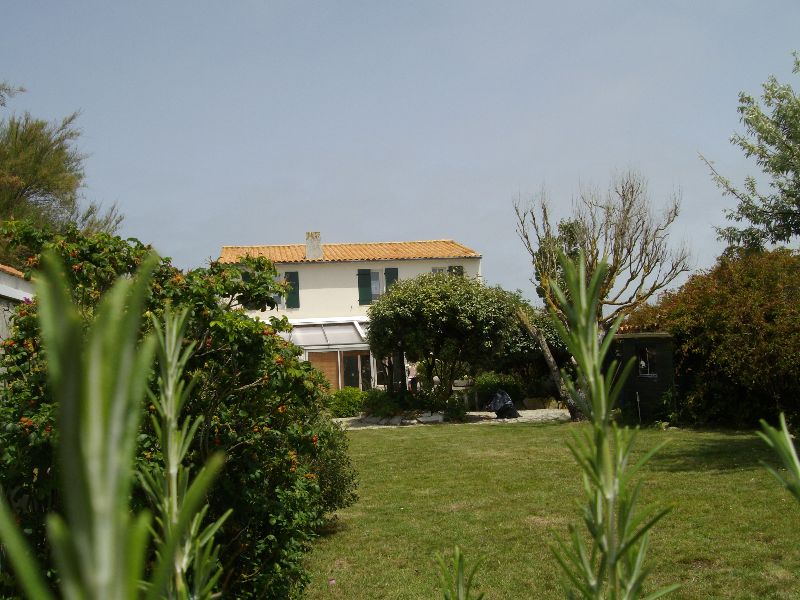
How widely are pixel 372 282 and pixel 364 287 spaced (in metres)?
0.50

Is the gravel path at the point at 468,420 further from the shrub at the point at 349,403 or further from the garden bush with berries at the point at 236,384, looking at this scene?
the garden bush with berries at the point at 236,384

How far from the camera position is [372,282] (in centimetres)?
3806

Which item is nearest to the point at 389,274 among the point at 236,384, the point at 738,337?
the point at 738,337

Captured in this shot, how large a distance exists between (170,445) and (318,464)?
27.5ft

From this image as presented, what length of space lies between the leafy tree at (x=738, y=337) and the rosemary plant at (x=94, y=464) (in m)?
17.7

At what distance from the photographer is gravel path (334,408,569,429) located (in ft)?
75.9

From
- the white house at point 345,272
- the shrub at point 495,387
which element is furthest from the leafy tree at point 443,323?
the white house at point 345,272

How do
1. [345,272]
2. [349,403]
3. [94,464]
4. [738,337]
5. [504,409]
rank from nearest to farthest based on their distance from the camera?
[94,464] < [738,337] < [504,409] < [349,403] < [345,272]

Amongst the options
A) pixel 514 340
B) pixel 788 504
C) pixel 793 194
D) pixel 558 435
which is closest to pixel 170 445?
pixel 788 504

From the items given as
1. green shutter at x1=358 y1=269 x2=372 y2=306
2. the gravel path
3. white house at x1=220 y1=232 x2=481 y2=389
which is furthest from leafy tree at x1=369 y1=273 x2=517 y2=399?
green shutter at x1=358 y1=269 x2=372 y2=306

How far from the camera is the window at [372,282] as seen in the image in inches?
1486

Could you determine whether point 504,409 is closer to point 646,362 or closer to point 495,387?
point 495,387

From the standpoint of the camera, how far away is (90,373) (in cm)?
44

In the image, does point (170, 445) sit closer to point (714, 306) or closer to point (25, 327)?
point (25, 327)
